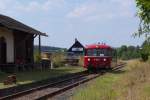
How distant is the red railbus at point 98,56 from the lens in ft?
138

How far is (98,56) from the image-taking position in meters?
42.4

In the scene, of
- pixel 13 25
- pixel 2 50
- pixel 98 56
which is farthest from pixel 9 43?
pixel 98 56

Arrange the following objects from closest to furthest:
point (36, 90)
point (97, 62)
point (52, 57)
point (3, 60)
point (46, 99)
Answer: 1. point (46, 99)
2. point (36, 90)
3. point (3, 60)
4. point (97, 62)
5. point (52, 57)

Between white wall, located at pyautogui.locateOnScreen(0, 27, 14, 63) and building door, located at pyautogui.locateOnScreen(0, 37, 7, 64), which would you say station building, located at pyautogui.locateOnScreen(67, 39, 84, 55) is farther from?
building door, located at pyautogui.locateOnScreen(0, 37, 7, 64)

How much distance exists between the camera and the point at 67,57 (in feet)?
187

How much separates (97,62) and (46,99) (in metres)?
22.3

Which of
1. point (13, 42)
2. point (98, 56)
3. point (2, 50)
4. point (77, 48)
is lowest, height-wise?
point (98, 56)

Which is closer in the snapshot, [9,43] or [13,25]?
[13,25]

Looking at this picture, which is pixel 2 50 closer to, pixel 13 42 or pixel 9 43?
pixel 9 43

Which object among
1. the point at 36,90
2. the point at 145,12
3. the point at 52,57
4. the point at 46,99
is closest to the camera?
the point at 145,12

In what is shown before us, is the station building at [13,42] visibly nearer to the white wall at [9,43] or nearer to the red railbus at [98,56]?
the white wall at [9,43]

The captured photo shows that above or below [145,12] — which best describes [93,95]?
below

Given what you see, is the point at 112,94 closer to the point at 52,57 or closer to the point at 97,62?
the point at 97,62

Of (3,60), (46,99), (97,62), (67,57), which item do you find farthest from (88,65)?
(46,99)
